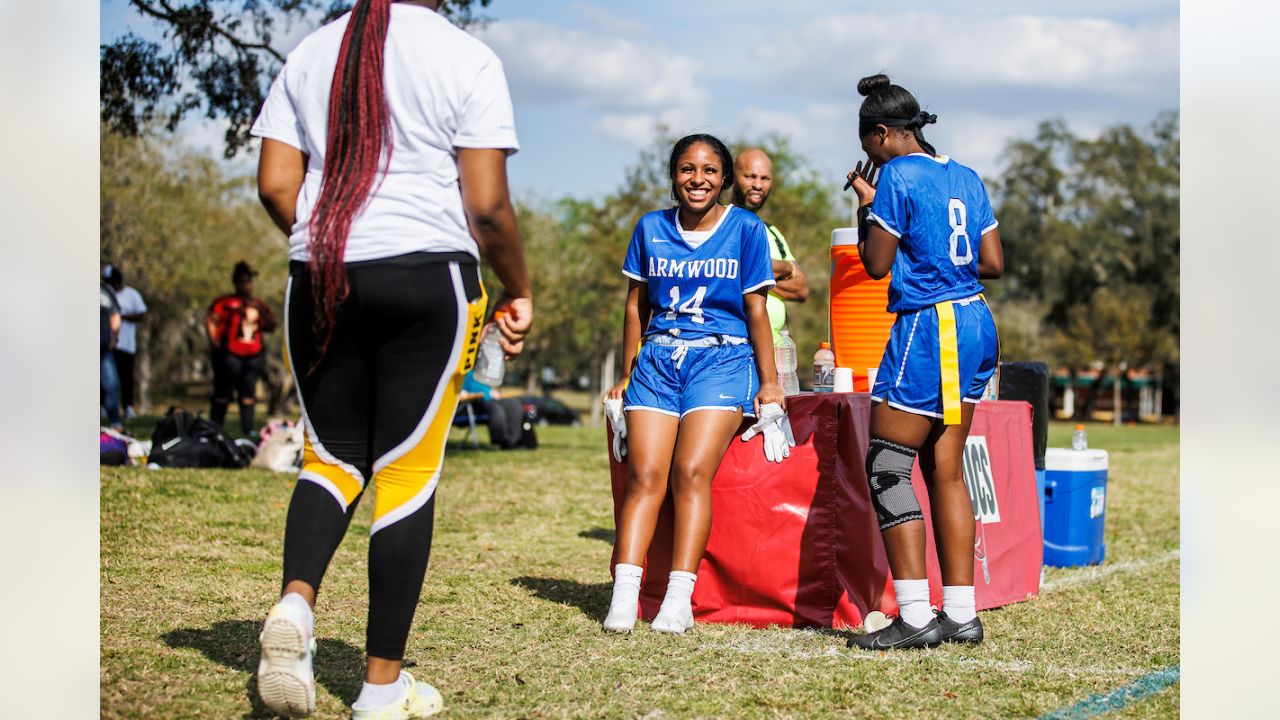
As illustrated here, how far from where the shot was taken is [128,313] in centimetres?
1449

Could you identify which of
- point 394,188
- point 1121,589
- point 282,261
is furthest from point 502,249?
point 282,261

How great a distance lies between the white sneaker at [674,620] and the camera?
15.8 ft

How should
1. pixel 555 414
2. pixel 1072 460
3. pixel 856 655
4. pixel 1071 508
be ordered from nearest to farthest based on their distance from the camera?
pixel 856 655, pixel 1071 508, pixel 1072 460, pixel 555 414

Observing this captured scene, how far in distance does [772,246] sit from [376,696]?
3.39 m

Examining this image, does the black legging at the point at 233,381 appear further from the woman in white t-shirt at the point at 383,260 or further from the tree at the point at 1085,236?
the tree at the point at 1085,236

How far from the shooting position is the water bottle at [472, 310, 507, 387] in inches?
142

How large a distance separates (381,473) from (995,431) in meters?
3.49

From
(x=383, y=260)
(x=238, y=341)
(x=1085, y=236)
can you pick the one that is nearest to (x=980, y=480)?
(x=383, y=260)

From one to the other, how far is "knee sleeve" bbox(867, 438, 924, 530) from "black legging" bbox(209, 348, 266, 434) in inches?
410

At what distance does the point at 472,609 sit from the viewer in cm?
531

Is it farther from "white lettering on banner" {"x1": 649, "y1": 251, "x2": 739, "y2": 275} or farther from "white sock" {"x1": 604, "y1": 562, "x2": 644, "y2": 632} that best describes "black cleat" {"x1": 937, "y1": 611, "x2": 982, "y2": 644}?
"white lettering on banner" {"x1": 649, "y1": 251, "x2": 739, "y2": 275}

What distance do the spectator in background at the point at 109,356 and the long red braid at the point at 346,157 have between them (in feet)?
34.5

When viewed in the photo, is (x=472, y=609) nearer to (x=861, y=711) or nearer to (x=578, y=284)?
(x=861, y=711)

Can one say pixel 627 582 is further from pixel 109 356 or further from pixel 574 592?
pixel 109 356
